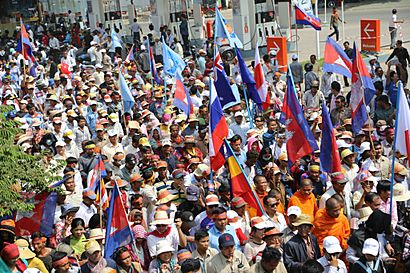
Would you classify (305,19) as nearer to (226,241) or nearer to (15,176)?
(15,176)

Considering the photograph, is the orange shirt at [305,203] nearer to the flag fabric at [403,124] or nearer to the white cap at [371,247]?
the flag fabric at [403,124]

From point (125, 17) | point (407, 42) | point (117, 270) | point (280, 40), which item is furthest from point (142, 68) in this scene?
point (125, 17)

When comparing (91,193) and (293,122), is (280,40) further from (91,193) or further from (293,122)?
(91,193)

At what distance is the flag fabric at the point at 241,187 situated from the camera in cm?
835

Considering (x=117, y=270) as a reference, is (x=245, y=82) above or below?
above

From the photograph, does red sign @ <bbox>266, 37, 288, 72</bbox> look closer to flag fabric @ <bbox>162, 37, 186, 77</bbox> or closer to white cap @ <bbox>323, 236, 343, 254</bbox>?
flag fabric @ <bbox>162, 37, 186, 77</bbox>

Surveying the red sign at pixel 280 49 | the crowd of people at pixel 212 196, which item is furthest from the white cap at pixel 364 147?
the red sign at pixel 280 49

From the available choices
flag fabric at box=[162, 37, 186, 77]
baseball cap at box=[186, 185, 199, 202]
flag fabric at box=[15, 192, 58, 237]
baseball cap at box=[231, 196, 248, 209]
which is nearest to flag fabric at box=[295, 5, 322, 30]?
flag fabric at box=[162, 37, 186, 77]

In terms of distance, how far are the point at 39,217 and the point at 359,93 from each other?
5037 mm

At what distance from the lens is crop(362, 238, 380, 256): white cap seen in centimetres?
672

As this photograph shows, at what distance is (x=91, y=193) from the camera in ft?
30.4

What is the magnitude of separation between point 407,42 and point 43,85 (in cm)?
1413

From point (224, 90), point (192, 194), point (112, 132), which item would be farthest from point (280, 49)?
point (192, 194)

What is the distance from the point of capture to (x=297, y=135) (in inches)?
393
